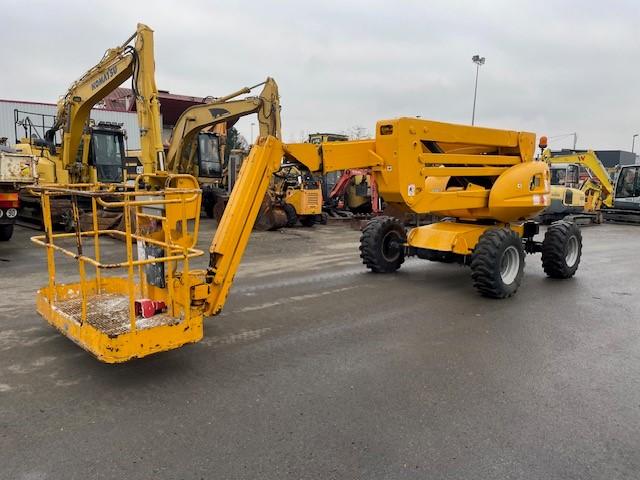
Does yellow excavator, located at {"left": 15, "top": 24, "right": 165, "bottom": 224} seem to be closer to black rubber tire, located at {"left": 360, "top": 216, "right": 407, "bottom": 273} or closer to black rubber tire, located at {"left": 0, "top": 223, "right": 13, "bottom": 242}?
black rubber tire, located at {"left": 0, "top": 223, "right": 13, "bottom": 242}

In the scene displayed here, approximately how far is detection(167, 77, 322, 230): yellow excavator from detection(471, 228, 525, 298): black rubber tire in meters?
6.38

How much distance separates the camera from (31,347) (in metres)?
4.89

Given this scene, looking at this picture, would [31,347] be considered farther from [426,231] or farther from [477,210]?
[477,210]

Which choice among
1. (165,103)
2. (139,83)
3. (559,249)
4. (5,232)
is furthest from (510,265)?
(165,103)

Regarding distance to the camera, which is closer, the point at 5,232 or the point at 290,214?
the point at 5,232

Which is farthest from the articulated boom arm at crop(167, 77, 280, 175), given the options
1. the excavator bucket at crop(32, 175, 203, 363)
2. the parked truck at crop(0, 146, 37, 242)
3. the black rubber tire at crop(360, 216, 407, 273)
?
the excavator bucket at crop(32, 175, 203, 363)

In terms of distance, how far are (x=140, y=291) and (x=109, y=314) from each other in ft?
1.76

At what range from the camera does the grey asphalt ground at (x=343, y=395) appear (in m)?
3.15

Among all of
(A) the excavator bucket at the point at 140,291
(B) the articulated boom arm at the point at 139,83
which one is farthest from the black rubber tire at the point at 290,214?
(A) the excavator bucket at the point at 140,291

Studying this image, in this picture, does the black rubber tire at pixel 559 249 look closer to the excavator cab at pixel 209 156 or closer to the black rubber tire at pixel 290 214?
the black rubber tire at pixel 290 214

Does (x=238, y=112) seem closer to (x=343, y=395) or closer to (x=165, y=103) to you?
(x=343, y=395)

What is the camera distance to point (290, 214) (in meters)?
15.5

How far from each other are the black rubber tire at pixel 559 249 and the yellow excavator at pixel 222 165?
6542mm

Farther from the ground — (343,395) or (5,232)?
(5,232)
